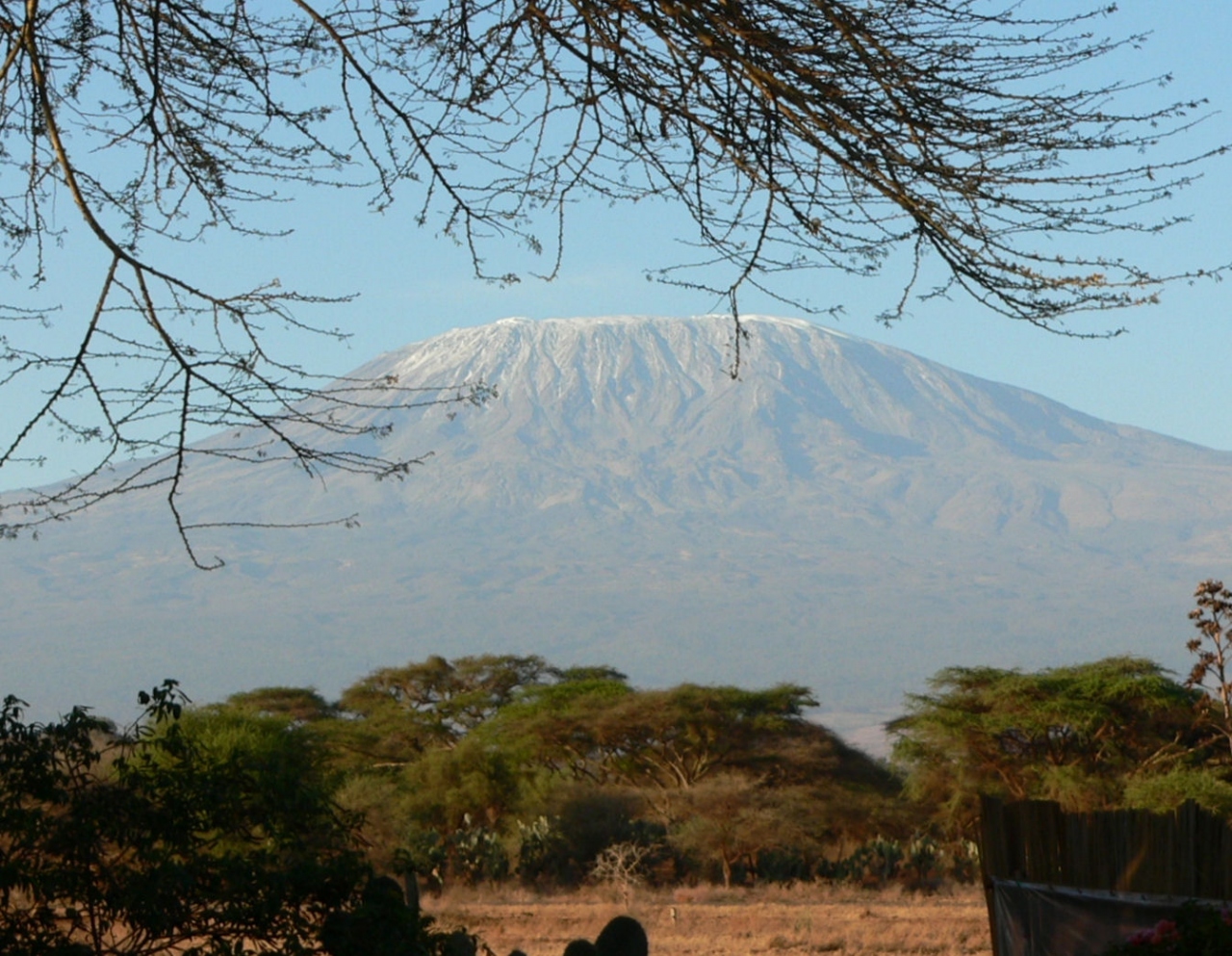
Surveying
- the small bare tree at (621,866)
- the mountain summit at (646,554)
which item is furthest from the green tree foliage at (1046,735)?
the mountain summit at (646,554)

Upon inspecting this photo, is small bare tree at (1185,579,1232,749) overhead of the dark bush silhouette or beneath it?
overhead

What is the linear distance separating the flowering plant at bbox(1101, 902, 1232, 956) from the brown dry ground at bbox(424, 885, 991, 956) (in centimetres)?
684

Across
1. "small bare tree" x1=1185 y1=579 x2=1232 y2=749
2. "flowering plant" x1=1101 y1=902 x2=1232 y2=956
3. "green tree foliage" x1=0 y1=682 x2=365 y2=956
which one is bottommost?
"flowering plant" x1=1101 y1=902 x2=1232 y2=956

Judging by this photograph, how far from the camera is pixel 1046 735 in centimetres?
2259

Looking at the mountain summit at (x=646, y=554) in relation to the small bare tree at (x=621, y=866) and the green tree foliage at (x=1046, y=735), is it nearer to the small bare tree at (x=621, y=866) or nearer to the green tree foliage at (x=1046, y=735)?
the green tree foliage at (x=1046, y=735)

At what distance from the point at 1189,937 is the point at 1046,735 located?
18.6m

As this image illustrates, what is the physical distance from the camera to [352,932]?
4.57 meters

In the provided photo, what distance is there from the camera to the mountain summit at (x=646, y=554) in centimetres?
14188

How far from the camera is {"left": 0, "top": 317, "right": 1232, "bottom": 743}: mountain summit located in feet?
465

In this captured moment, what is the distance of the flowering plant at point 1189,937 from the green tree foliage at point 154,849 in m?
2.15

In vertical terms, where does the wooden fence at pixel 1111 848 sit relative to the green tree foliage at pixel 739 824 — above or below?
above

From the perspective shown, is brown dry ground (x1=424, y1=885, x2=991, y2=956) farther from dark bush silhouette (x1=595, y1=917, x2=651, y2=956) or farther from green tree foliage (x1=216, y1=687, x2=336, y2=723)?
green tree foliage (x1=216, y1=687, x2=336, y2=723)

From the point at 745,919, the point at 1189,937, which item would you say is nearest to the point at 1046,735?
the point at 745,919

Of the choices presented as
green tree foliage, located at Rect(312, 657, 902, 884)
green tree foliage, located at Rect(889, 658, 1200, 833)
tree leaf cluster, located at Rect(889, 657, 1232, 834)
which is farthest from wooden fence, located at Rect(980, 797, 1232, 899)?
green tree foliage, located at Rect(889, 658, 1200, 833)
